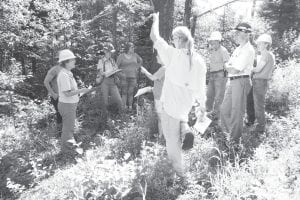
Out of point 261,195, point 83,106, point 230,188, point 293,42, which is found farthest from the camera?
point 293,42

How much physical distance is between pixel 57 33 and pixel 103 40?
213 cm

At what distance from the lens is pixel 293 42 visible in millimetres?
15141

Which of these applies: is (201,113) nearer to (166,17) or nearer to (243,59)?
(243,59)

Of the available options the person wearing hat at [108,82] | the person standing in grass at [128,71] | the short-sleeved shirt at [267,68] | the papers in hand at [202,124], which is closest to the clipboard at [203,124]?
the papers in hand at [202,124]

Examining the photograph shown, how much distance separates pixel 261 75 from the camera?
6738 mm

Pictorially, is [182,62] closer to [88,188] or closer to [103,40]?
[88,188]

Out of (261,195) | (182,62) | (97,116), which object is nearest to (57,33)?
(97,116)

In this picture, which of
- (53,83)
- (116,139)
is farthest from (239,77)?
(53,83)

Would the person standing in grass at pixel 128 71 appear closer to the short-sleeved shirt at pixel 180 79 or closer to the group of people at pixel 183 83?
the group of people at pixel 183 83

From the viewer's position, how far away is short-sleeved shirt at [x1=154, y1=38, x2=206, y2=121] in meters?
4.43

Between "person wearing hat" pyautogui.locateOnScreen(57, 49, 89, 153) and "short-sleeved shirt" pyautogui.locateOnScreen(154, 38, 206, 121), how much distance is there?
2.11 meters

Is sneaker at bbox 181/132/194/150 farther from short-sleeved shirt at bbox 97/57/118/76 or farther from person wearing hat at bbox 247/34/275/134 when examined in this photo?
short-sleeved shirt at bbox 97/57/118/76

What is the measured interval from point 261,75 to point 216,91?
1430mm

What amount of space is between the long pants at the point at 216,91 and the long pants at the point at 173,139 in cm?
326
